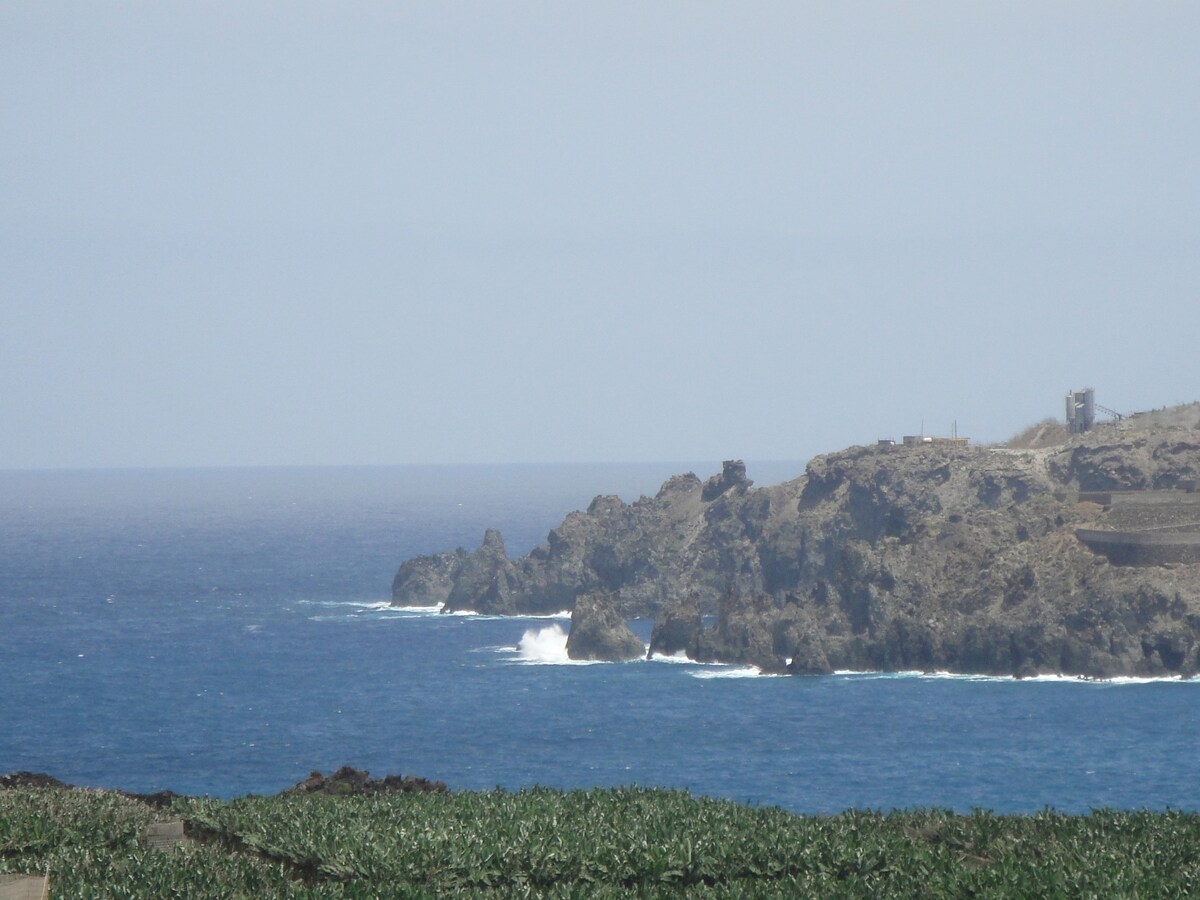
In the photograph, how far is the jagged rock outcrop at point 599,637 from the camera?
105 m

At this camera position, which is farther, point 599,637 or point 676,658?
point 599,637

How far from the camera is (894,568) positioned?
318 feet

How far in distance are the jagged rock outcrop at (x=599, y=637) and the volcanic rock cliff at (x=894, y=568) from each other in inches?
20.7

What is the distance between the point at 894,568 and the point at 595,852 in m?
79.4

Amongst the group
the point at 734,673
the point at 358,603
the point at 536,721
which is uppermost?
the point at 358,603

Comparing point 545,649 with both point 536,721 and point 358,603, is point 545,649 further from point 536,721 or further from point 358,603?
point 358,603

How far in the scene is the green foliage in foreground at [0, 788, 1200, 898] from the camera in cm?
1838

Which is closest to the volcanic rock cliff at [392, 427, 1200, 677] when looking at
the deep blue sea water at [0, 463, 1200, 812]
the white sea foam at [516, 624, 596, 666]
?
the deep blue sea water at [0, 463, 1200, 812]

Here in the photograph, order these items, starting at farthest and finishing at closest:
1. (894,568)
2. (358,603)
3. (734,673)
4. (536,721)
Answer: (358,603) < (734,673) < (894,568) < (536,721)

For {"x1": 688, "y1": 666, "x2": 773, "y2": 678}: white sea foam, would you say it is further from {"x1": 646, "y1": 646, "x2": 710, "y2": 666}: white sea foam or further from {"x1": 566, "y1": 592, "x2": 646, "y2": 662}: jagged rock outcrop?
{"x1": 566, "y1": 592, "x2": 646, "y2": 662}: jagged rock outcrop

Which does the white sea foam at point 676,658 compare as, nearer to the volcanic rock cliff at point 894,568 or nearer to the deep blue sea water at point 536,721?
the volcanic rock cliff at point 894,568

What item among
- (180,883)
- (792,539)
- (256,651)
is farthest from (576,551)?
(180,883)

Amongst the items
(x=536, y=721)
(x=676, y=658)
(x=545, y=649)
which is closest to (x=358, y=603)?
(x=545, y=649)

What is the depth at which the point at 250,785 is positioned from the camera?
2447 inches
